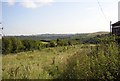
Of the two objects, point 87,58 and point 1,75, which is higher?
point 87,58

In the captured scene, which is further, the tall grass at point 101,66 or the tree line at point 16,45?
the tree line at point 16,45

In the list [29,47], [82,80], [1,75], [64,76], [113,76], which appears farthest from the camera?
[29,47]

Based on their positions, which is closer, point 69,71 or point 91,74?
point 91,74

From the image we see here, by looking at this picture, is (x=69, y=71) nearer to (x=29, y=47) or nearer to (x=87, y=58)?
(x=87, y=58)

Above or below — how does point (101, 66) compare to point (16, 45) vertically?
above

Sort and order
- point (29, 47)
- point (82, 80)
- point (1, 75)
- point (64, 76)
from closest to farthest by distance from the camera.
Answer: point (82, 80) < point (64, 76) < point (1, 75) < point (29, 47)

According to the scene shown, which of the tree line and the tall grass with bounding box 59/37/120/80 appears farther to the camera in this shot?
the tree line

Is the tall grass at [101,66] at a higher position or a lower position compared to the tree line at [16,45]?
higher

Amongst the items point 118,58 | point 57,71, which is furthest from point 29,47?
point 118,58

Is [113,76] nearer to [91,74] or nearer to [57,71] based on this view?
[91,74]

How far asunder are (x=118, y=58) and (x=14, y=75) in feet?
11.8

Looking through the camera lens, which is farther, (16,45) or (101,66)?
(16,45)

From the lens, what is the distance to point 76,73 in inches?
324

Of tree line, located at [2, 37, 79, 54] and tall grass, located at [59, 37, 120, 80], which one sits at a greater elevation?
tall grass, located at [59, 37, 120, 80]
